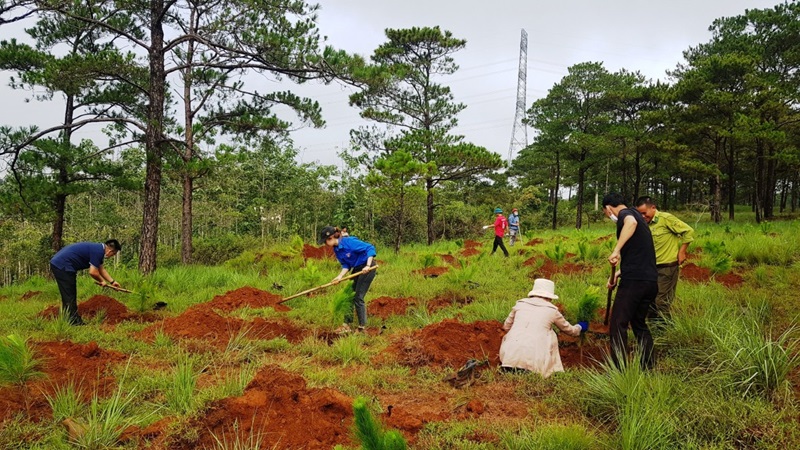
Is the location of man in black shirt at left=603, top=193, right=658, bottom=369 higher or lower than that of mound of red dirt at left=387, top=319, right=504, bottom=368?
higher

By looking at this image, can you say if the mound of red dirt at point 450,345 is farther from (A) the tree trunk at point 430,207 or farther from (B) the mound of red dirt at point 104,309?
(A) the tree trunk at point 430,207

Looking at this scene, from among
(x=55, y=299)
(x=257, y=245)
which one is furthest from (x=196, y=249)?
(x=55, y=299)

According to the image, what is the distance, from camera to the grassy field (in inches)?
128

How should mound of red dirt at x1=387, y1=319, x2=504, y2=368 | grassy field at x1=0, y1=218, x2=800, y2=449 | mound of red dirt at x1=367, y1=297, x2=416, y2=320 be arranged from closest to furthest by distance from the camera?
grassy field at x1=0, y1=218, x2=800, y2=449 < mound of red dirt at x1=387, y1=319, x2=504, y2=368 < mound of red dirt at x1=367, y1=297, x2=416, y2=320

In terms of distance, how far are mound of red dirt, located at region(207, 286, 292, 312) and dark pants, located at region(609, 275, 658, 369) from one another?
18.1 feet

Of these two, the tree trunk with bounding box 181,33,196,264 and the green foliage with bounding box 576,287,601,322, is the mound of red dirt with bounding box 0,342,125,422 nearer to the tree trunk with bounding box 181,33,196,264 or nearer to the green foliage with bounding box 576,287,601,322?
the green foliage with bounding box 576,287,601,322

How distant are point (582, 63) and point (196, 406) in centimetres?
3014

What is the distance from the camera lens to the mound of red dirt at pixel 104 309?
7.32 m

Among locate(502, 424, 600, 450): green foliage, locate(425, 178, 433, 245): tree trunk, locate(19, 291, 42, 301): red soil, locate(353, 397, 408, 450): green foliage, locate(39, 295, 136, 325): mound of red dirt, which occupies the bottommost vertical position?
locate(19, 291, 42, 301): red soil

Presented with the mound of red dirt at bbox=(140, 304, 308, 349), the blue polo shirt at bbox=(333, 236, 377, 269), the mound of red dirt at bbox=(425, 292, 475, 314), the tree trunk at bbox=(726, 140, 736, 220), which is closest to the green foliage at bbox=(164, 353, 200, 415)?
the mound of red dirt at bbox=(140, 304, 308, 349)

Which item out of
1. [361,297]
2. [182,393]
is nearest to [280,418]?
[182,393]

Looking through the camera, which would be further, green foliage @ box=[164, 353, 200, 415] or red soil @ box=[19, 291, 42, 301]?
red soil @ box=[19, 291, 42, 301]

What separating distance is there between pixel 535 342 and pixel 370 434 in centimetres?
317

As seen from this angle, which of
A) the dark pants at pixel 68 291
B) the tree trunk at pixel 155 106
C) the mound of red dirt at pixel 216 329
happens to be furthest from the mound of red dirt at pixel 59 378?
the tree trunk at pixel 155 106
